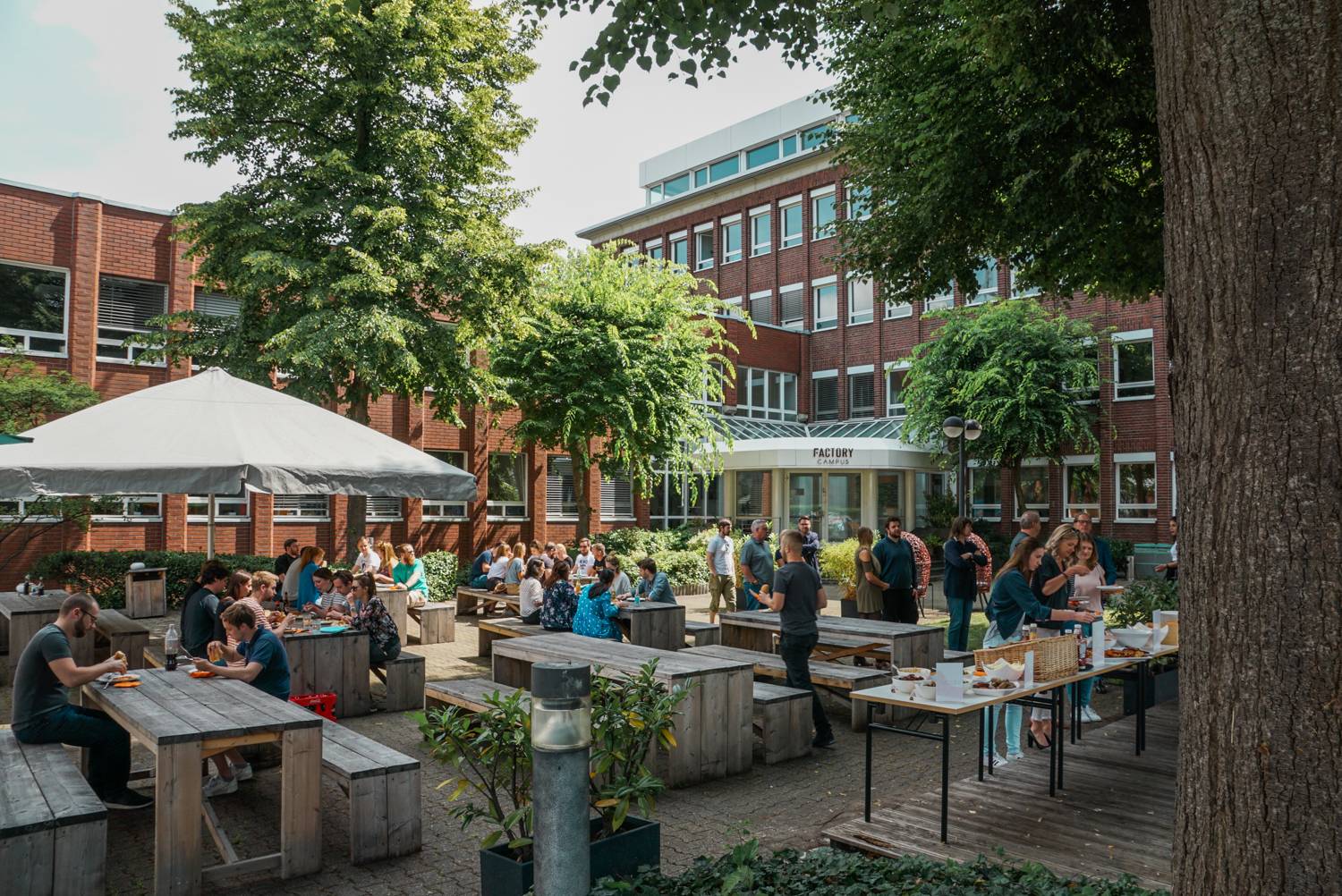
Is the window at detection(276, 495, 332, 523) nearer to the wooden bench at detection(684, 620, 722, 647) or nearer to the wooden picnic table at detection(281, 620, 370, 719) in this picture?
the wooden bench at detection(684, 620, 722, 647)

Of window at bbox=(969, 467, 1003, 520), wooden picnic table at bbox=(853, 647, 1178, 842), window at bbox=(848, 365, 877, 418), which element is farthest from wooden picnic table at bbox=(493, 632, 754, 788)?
window at bbox=(848, 365, 877, 418)

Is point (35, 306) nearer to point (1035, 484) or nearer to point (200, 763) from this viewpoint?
point (200, 763)

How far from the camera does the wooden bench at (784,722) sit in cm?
846

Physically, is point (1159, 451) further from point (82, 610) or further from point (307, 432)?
point (82, 610)

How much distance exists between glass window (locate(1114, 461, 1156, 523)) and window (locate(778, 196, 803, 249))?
575 inches

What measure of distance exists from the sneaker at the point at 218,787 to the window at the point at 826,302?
31.3 metres

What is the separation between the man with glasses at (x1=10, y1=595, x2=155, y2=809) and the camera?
6293 millimetres

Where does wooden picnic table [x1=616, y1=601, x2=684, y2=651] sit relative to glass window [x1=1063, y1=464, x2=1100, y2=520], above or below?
below

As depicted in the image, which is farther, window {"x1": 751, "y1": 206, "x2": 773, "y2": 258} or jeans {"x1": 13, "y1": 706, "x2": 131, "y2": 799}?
window {"x1": 751, "y1": 206, "x2": 773, "y2": 258}

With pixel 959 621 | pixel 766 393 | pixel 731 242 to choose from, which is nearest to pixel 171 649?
pixel 959 621

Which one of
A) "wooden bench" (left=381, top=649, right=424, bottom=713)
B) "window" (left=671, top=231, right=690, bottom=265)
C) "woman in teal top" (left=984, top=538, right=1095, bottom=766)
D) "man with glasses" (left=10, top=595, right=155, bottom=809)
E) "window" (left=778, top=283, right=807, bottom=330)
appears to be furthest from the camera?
"window" (left=671, top=231, right=690, bottom=265)

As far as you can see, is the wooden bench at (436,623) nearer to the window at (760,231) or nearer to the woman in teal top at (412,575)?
the woman in teal top at (412,575)

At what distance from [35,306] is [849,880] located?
22.3 metres

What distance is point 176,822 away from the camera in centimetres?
549
